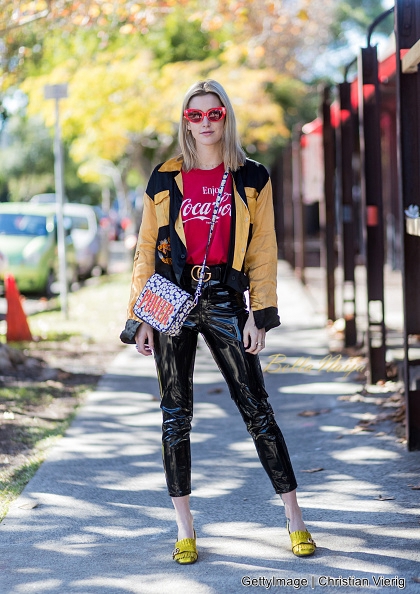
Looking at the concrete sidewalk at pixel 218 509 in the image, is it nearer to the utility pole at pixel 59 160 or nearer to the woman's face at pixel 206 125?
the woman's face at pixel 206 125

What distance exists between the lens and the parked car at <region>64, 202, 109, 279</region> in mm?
20891

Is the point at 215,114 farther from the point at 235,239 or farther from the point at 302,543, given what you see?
the point at 302,543

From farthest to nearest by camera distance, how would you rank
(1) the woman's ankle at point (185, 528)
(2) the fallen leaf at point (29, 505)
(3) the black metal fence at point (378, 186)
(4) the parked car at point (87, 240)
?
(4) the parked car at point (87, 240) → (3) the black metal fence at point (378, 186) → (2) the fallen leaf at point (29, 505) → (1) the woman's ankle at point (185, 528)

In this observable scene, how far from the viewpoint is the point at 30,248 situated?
16.7 meters

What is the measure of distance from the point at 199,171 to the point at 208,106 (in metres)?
0.28

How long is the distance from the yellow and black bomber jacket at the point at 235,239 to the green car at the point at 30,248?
1182 cm

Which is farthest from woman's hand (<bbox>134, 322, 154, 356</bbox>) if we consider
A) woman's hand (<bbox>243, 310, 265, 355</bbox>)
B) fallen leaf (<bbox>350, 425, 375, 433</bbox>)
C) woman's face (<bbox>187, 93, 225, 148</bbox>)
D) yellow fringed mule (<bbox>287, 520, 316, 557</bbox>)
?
fallen leaf (<bbox>350, 425, 375, 433</bbox>)

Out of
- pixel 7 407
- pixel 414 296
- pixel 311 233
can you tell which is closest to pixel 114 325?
pixel 7 407

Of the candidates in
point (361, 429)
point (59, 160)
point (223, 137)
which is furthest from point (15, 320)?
point (223, 137)

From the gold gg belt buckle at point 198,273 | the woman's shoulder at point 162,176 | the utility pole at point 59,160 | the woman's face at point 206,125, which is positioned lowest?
the gold gg belt buckle at point 198,273

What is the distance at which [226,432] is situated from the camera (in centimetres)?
669

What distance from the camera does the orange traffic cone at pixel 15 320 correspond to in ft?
35.8

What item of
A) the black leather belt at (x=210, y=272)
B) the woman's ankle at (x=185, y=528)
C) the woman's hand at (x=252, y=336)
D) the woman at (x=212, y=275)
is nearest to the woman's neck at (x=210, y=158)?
the woman at (x=212, y=275)

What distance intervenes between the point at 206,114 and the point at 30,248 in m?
12.9
